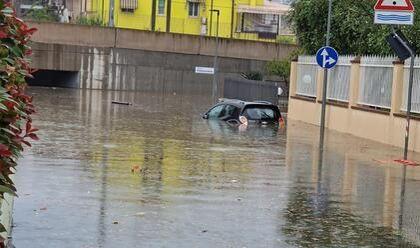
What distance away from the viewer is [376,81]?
2244 centimetres

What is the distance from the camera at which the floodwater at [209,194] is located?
325 inches

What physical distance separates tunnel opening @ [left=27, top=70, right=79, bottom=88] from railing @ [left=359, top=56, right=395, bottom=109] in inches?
1607

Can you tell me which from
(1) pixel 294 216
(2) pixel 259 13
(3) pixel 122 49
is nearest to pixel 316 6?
(1) pixel 294 216

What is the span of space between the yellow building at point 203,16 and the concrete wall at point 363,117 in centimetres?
4708

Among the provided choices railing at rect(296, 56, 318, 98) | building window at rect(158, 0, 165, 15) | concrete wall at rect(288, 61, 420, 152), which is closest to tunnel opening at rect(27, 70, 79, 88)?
building window at rect(158, 0, 165, 15)

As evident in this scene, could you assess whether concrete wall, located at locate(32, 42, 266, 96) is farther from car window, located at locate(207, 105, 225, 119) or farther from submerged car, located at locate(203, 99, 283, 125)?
submerged car, located at locate(203, 99, 283, 125)

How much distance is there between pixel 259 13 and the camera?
8469 cm

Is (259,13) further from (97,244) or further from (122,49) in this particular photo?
(97,244)

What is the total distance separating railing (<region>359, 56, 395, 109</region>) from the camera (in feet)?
70.3

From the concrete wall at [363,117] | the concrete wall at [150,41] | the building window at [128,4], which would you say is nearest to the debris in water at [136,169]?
the concrete wall at [363,117]

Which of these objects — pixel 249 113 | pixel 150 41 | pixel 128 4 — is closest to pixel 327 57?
pixel 249 113

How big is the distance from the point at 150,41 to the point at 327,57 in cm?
4236

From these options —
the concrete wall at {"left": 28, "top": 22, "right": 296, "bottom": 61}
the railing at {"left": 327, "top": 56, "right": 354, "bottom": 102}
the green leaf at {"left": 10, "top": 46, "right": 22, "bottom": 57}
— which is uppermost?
the concrete wall at {"left": 28, "top": 22, "right": 296, "bottom": 61}

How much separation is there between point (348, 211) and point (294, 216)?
37.5 inches
